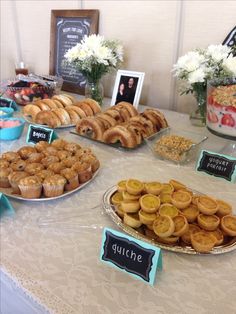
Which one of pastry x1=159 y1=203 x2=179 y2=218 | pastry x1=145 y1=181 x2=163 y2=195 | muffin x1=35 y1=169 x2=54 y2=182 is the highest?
pastry x1=145 y1=181 x2=163 y2=195

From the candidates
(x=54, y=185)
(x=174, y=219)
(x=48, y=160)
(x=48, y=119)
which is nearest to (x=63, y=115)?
(x=48, y=119)

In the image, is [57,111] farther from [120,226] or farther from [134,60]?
[120,226]

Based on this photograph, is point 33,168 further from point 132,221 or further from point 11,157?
point 132,221

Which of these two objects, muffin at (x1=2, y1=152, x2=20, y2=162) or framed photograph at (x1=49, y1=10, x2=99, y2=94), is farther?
framed photograph at (x1=49, y1=10, x2=99, y2=94)

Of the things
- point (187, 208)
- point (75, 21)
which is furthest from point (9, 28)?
point (187, 208)

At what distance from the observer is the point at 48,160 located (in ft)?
2.59

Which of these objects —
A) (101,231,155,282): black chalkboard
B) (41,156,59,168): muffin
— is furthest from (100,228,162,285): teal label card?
(41,156,59,168): muffin

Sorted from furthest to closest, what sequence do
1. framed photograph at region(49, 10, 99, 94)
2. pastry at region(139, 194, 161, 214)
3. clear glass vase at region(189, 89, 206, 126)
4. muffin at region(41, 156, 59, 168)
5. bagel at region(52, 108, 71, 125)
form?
framed photograph at region(49, 10, 99, 94) → bagel at region(52, 108, 71, 125) → clear glass vase at region(189, 89, 206, 126) → muffin at region(41, 156, 59, 168) → pastry at region(139, 194, 161, 214)

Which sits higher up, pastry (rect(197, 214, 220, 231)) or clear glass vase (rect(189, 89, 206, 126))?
clear glass vase (rect(189, 89, 206, 126))

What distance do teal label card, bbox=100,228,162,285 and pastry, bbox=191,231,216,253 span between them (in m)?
0.08

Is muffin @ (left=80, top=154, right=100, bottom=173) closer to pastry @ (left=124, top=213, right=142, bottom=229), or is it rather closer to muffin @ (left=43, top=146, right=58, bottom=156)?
muffin @ (left=43, top=146, right=58, bottom=156)

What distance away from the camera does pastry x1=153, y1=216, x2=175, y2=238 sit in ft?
1.75

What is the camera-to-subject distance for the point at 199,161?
838mm

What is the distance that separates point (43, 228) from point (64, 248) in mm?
82
